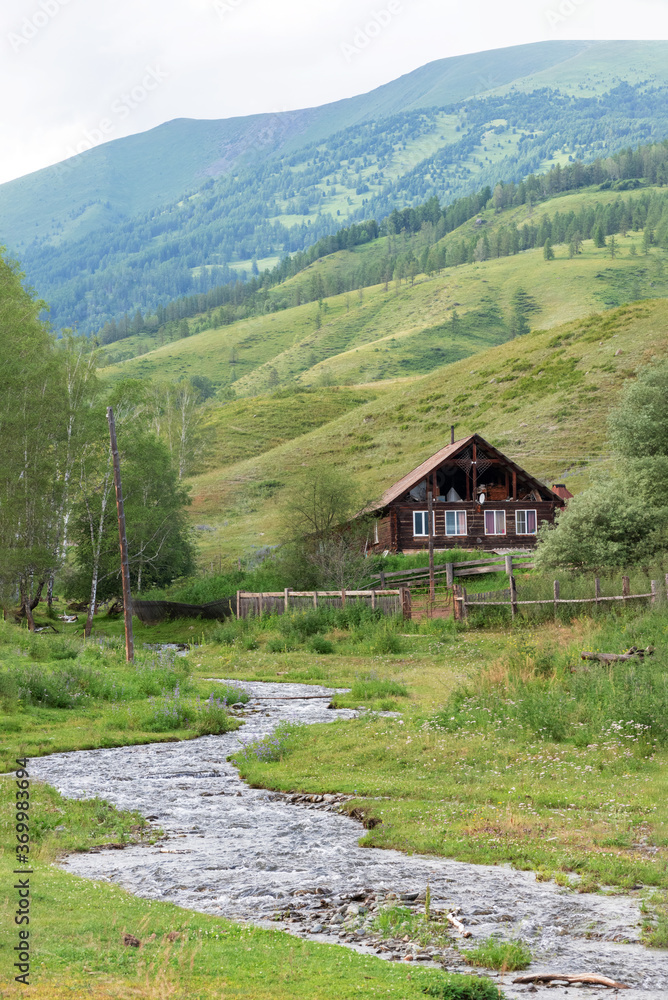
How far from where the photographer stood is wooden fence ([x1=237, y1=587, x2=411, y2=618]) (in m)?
41.2

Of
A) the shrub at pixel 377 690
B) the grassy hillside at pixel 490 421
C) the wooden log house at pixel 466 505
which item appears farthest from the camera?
the grassy hillside at pixel 490 421

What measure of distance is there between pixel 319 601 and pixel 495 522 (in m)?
24.3

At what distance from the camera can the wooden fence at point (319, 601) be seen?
41.2 m

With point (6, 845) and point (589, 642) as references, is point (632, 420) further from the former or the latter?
point (6, 845)

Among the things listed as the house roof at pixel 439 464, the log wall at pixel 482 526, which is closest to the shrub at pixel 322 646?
the house roof at pixel 439 464

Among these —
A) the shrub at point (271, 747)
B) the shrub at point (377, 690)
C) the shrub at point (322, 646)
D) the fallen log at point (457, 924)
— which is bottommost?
the shrub at point (322, 646)

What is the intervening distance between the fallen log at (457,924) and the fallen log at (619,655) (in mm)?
13554

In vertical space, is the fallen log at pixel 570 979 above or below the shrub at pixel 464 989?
below

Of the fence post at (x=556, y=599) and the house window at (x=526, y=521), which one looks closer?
the fence post at (x=556, y=599)

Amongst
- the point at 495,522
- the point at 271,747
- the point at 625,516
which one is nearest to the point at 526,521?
the point at 495,522

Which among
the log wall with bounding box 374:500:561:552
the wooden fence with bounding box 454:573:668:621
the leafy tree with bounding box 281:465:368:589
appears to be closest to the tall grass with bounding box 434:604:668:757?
the wooden fence with bounding box 454:573:668:621

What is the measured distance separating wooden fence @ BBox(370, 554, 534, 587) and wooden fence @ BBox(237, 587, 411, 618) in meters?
3.49

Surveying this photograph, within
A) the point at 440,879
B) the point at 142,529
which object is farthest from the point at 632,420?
the point at 440,879

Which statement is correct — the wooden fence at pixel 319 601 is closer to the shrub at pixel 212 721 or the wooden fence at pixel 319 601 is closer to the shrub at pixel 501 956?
the shrub at pixel 212 721
